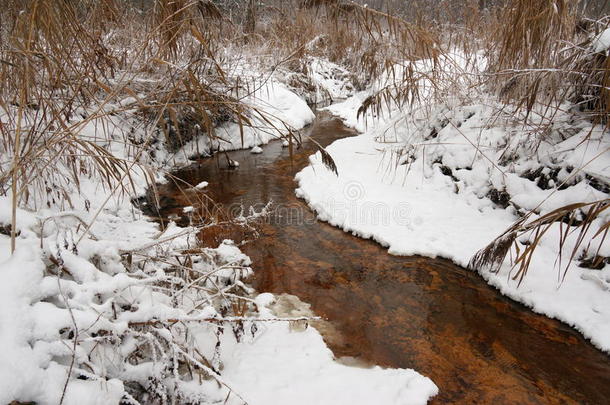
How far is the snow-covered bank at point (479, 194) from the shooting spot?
104 inches

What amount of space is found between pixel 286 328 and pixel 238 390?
593mm

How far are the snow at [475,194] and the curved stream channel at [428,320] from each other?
143 millimetres

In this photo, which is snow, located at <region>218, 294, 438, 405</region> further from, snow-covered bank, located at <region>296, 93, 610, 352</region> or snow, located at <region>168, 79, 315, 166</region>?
snow, located at <region>168, 79, 315, 166</region>

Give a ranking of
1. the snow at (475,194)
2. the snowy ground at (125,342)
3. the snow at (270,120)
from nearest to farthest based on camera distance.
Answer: the snowy ground at (125,342)
the snow at (475,194)
the snow at (270,120)

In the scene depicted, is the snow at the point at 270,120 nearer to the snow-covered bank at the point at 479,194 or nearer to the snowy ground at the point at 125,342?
the snow-covered bank at the point at 479,194

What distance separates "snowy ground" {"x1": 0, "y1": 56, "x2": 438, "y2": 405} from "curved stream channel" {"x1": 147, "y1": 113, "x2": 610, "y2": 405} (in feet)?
0.85

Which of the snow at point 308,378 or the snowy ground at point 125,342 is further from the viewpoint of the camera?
the snow at point 308,378

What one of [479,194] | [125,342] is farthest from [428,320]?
[125,342]

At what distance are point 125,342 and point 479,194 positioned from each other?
11.3 feet

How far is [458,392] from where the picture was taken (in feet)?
6.61

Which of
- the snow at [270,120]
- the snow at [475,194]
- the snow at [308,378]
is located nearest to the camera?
the snow at [308,378]

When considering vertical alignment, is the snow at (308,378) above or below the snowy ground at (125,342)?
below

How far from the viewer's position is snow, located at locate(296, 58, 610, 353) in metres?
2.64

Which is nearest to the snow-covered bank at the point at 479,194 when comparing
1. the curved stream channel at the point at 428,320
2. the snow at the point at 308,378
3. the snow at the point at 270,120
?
the curved stream channel at the point at 428,320
